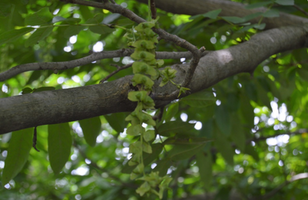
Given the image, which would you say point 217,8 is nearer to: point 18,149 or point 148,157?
point 148,157

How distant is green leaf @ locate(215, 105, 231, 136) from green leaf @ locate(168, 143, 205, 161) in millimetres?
480

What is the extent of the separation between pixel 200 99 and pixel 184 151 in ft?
0.60

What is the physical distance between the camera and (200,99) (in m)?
0.78

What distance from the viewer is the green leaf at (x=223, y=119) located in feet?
4.22

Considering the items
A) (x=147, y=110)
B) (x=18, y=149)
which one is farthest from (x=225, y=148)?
(x=18, y=149)

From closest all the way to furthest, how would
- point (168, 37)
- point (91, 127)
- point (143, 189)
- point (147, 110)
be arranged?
1. point (143, 189)
2. point (168, 37)
3. point (91, 127)
4. point (147, 110)

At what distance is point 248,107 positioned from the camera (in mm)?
1402

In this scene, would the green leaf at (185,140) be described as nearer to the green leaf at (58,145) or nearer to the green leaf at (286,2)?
the green leaf at (58,145)

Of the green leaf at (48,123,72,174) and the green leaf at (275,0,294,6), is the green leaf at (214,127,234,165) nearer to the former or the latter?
the green leaf at (275,0,294,6)

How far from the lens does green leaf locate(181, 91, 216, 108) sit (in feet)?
2.51

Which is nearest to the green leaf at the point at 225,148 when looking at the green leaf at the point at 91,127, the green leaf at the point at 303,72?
the green leaf at the point at 303,72

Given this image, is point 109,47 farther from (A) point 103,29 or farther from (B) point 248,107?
(B) point 248,107

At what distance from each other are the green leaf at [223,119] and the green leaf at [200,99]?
548 millimetres

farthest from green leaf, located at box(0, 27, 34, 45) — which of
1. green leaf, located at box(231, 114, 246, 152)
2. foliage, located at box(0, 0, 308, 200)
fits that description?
green leaf, located at box(231, 114, 246, 152)
